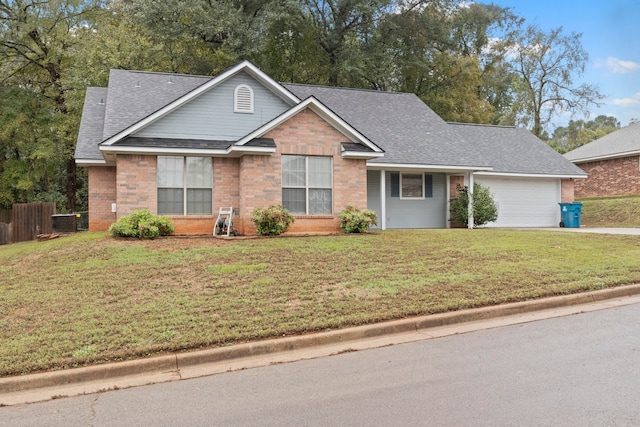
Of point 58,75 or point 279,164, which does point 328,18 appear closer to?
point 58,75

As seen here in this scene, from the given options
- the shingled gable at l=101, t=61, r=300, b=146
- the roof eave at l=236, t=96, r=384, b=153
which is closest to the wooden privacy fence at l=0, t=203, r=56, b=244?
the shingled gable at l=101, t=61, r=300, b=146

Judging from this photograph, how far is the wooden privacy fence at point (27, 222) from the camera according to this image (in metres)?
21.8

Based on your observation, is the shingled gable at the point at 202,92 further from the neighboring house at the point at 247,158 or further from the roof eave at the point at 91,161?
the roof eave at the point at 91,161

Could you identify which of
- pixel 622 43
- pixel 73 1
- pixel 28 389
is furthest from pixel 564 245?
pixel 73 1

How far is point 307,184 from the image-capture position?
14.7 m

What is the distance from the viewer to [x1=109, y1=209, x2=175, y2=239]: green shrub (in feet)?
42.3

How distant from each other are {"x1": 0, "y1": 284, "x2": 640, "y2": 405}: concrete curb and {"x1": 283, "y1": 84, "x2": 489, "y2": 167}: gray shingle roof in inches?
414

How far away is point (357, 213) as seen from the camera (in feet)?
47.8

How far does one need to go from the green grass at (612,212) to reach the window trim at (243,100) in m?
17.5

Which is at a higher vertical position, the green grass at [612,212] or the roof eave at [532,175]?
the roof eave at [532,175]

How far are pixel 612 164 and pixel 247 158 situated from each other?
2571 cm

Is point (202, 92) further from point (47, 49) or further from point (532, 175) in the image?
point (47, 49)

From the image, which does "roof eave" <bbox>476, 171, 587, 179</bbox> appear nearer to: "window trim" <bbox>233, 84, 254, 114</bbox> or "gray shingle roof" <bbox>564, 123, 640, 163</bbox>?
"gray shingle roof" <bbox>564, 123, 640, 163</bbox>

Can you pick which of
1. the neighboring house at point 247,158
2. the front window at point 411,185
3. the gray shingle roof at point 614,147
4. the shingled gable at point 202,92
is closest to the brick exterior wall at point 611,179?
the gray shingle roof at point 614,147
